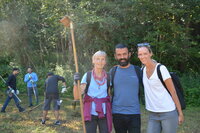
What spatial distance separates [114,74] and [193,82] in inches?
325

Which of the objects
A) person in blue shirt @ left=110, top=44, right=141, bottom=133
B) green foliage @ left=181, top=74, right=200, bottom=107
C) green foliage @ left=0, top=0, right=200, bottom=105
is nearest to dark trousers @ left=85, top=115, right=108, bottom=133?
person in blue shirt @ left=110, top=44, right=141, bottom=133

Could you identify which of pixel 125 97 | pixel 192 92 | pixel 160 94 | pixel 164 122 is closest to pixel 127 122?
pixel 125 97

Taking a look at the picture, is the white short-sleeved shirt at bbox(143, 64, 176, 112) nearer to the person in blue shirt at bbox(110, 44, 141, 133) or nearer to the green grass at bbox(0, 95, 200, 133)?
the person in blue shirt at bbox(110, 44, 141, 133)

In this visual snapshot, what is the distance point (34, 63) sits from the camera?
16688 millimetres

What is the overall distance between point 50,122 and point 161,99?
4858mm

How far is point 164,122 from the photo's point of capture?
292 centimetres

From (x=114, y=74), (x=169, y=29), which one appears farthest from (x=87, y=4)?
(x=114, y=74)

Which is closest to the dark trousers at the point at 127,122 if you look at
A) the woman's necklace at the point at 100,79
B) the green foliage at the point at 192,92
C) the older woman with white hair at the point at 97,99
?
the older woman with white hair at the point at 97,99

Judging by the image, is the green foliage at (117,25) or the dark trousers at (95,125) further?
the green foliage at (117,25)

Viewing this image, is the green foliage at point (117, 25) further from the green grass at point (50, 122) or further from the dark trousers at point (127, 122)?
the dark trousers at point (127, 122)

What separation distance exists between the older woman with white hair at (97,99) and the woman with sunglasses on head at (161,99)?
544mm

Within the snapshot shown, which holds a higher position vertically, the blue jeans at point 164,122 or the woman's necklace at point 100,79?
the woman's necklace at point 100,79

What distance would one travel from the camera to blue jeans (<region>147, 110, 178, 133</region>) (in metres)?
2.89

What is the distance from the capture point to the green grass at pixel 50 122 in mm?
6148
